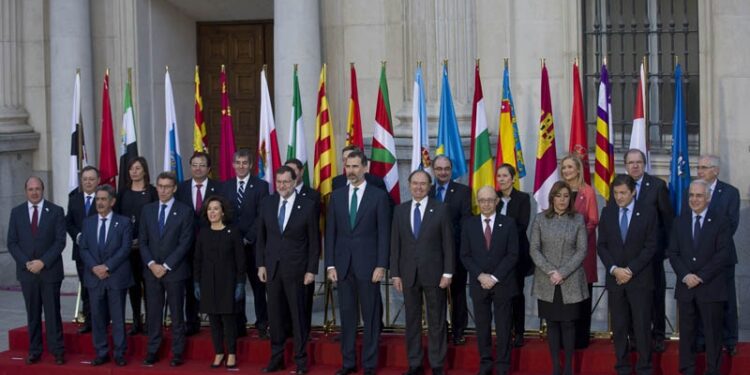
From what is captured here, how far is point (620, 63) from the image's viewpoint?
1652 cm

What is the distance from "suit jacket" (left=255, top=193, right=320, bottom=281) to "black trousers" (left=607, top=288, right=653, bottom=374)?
2646mm

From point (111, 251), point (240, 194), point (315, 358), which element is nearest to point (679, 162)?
point (315, 358)

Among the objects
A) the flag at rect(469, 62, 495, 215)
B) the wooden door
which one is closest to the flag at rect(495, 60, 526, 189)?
the flag at rect(469, 62, 495, 215)

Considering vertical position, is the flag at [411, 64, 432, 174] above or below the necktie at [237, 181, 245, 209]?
above

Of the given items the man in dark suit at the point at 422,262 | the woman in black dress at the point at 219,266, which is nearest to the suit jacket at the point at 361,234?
the man in dark suit at the point at 422,262

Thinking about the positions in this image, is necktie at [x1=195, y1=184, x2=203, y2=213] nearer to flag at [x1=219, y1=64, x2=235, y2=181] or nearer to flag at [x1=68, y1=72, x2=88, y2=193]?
flag at [x1=219, y1=64, x2=235, y2=181]

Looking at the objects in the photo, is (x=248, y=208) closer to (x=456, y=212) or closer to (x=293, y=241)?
(x=293, y=241)

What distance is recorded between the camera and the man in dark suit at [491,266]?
13.0 meters

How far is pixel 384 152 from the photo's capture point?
1513cm

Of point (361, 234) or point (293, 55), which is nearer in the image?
point (361, 234)

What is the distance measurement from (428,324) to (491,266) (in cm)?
78

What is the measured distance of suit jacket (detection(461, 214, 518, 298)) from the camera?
1297 centimetres

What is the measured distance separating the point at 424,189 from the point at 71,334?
4.03 meters

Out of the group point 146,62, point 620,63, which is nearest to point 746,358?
point 620,63
